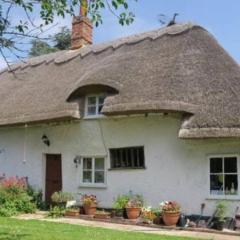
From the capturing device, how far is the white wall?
14203 mm

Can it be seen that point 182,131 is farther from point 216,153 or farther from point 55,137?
point 55,137

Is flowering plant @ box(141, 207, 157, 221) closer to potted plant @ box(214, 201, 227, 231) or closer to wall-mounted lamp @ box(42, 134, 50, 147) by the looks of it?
potted plant @ box(214, 201, 227, 231)

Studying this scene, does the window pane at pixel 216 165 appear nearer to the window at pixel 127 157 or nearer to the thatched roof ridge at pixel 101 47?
the window at pixel 127 157

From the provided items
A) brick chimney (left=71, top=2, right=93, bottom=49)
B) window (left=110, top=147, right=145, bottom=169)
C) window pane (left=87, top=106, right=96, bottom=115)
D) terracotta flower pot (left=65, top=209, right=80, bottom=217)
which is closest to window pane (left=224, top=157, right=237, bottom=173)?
window (left=110, top=147, right=145, bottom=169)

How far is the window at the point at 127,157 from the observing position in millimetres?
15555

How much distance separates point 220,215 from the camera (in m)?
13.1

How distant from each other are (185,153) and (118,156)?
A: 262cm

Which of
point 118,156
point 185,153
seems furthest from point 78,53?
point 185,153

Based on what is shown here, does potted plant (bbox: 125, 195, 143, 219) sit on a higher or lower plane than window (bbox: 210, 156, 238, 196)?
lower

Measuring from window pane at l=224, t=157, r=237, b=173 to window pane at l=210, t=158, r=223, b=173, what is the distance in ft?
0.50

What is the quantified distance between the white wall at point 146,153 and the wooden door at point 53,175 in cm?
24

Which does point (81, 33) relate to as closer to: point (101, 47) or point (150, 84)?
point (101, 47)

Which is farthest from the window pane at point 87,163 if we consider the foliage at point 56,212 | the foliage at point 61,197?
the foliage at point 56,212

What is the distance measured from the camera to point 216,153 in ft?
45.8
